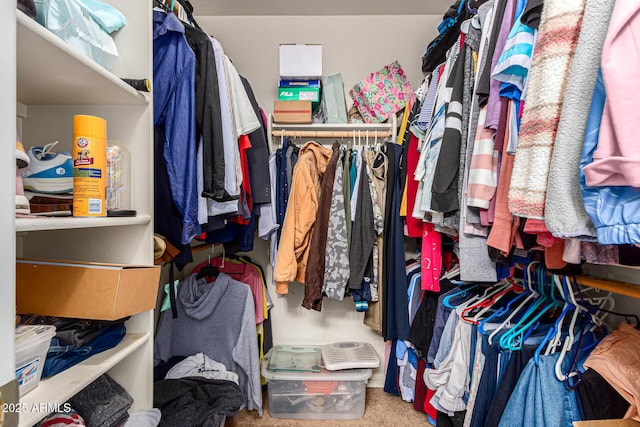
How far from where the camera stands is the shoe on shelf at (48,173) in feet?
2.37

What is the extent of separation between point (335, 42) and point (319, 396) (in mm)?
2088

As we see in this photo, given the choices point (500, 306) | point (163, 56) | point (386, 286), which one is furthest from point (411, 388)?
point (163, 56)

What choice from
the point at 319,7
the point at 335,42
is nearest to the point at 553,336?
the point at 335,42

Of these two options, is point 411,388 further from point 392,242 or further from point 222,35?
point 222,35

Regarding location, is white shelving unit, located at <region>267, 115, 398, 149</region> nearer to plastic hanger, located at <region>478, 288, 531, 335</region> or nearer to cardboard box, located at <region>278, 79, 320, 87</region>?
cardboard box, located at <region>278, 79, 320, 87</region>

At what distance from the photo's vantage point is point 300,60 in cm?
194

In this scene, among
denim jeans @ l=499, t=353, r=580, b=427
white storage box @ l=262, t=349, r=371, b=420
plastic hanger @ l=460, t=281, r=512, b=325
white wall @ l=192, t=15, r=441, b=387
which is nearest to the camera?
denim jeans @ l=499, t=353, r=580, b=427

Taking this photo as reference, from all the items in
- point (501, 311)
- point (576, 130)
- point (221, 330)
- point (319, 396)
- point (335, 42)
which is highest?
point (335, 42)

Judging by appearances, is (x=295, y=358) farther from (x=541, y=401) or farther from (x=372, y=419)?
(x=541, y=401)

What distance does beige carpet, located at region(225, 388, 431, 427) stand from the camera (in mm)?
1813

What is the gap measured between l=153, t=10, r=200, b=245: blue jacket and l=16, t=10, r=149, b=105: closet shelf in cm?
20

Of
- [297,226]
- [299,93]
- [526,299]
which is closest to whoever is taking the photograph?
[526,299]


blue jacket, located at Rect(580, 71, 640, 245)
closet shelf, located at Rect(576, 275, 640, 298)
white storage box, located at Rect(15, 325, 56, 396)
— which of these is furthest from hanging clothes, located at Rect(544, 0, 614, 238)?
white storage box, located at Rect(15, 325, 56, 396)

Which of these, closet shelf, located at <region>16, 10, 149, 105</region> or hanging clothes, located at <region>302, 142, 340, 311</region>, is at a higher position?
closet shelf, located at <region>16, 10, 149, 105</region>
